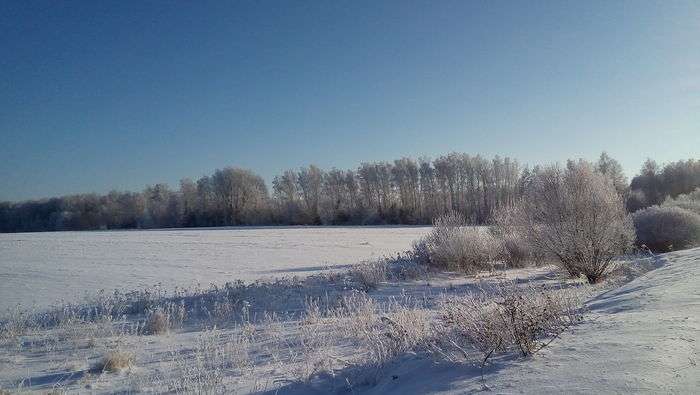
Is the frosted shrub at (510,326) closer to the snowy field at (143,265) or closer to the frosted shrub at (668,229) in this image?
the snowy field at (143,265)

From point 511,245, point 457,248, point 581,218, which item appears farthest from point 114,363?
point 511,245

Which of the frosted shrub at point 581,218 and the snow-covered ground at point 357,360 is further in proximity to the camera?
the frosted shrub at point 581,218

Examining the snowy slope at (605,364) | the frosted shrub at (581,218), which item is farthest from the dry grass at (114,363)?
the frosted shrub at (581,218)

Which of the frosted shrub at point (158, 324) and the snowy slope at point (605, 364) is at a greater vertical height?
the snowy slope at point (605, 364)

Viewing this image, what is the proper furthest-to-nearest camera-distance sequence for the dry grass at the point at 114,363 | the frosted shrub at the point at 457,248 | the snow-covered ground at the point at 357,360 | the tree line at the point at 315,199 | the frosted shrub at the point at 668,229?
the tree line at the point at 315,199 → the frosted shrub at the point at 668,229 → the frosted shrub at the point at 457,248 → the dry grass at the point at 114,363 → the snow-covered ground at the point at 357,360

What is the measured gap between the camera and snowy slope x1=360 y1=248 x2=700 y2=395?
128 inches

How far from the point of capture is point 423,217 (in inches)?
2532

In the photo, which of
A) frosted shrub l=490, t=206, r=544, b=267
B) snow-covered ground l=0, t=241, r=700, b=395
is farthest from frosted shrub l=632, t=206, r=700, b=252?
snow-covered ground l=0, t=241, r=700, b=395

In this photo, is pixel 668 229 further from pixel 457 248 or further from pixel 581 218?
pixel 581 218

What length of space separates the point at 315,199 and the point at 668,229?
2072 inches

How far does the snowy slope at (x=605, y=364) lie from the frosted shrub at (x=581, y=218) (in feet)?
24.3

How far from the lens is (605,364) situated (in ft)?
11.8

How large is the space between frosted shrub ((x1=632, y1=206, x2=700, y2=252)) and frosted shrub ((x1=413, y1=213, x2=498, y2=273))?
440 inches

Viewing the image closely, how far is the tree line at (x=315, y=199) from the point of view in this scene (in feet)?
220
